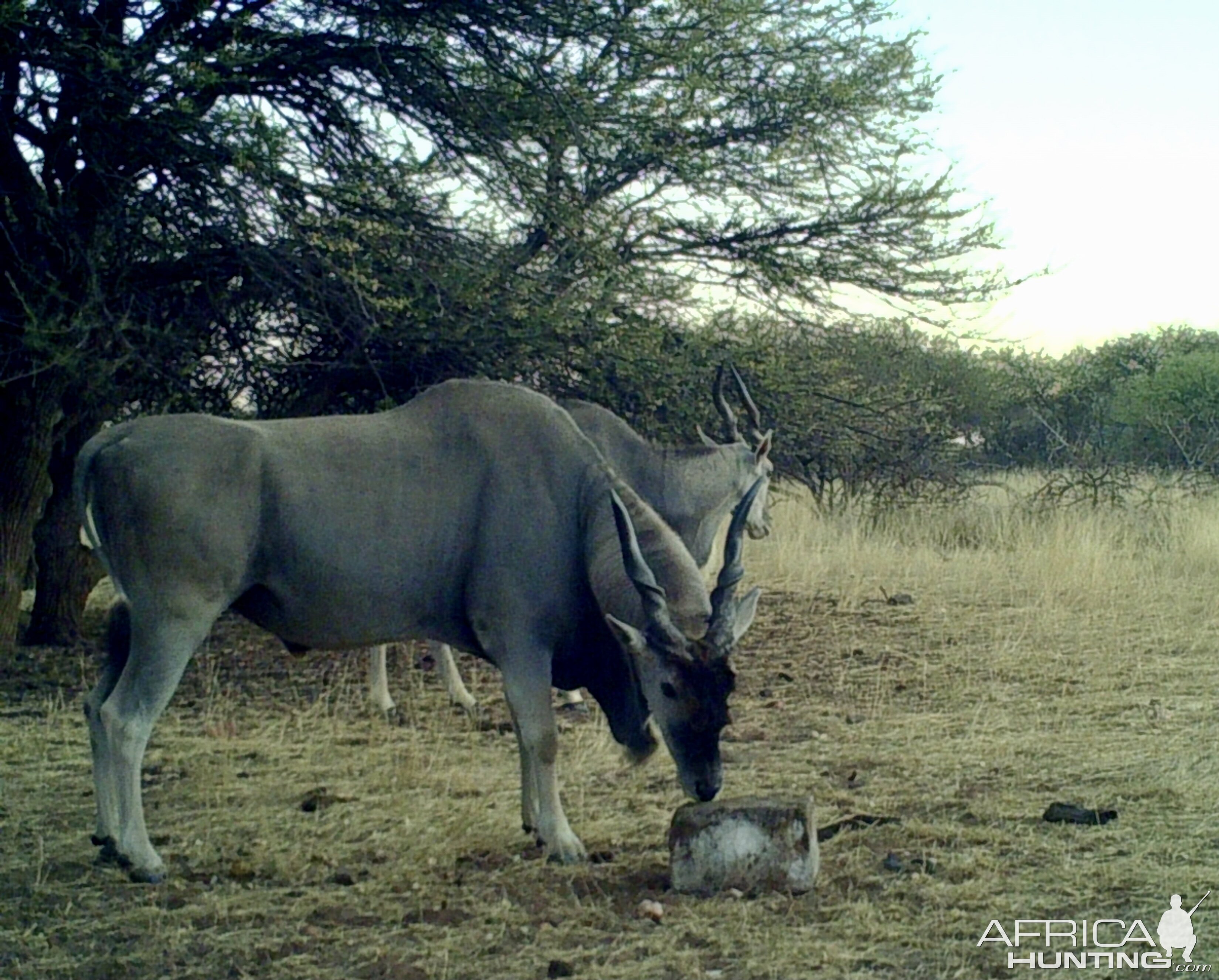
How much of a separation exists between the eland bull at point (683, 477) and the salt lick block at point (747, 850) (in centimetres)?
309

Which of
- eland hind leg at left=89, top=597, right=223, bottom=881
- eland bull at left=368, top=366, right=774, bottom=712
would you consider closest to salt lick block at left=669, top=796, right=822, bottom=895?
eland hind leg at left=89, top=597, right=223, bottom=881

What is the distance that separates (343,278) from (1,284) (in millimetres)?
2063

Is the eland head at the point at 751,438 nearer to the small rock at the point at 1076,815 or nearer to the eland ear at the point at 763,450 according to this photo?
the eland ear at the point at 763,450

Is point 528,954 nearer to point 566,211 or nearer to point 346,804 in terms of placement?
point 346,804

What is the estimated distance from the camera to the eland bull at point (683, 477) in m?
7.88

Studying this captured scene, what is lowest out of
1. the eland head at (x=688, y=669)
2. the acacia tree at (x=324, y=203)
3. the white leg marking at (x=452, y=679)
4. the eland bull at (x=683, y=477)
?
the white leg marking at (x=452, y=679)

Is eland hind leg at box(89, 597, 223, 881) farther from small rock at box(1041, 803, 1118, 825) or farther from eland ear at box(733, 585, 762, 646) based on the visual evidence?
small rock at box(1041, 803, 1118, 825)

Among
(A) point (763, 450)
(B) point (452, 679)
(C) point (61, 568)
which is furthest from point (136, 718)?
(C) point (61, 568)

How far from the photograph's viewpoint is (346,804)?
19.0 ft

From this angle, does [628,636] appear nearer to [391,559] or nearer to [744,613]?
[744,613]

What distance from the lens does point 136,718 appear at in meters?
5.04

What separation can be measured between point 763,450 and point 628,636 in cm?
474

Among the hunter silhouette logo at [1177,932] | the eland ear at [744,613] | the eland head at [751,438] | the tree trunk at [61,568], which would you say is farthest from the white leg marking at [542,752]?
the tree trunk at [61,568]

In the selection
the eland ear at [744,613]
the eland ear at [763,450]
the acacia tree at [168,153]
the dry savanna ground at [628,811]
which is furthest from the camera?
the eland ear at [763,450]
